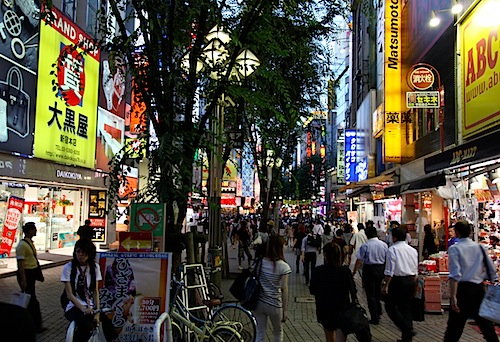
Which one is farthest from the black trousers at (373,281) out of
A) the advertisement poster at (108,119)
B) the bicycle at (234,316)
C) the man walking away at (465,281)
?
the advertisement poster at (108,119)

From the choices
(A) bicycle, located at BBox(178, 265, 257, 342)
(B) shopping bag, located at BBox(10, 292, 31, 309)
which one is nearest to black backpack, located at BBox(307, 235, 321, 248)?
(A) bicycle, located at BBox(178, 265, 257, 342)

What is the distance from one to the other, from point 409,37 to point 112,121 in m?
14.0

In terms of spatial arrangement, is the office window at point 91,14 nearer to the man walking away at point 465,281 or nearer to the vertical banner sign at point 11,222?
the vertical banner sign at point 11,222

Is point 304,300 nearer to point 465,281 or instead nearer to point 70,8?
point 465,281

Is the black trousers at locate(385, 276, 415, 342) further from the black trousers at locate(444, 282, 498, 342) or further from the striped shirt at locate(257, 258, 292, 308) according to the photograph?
the striped shirt at locate(257, 258, 292, 308)

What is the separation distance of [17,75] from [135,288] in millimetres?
12913

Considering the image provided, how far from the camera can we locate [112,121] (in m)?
25.3

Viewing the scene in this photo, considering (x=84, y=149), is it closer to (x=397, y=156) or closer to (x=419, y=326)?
(x=397, y=156)

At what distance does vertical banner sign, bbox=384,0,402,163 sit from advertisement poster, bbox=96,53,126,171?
1150 cm

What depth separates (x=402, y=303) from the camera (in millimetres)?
8383

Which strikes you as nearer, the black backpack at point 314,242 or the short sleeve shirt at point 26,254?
the short sleeve shirt at point 26,254

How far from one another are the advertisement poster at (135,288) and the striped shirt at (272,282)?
4.20ft

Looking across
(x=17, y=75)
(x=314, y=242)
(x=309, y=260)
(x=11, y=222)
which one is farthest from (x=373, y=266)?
(x=11, y=222)

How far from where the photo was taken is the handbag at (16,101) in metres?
16.0
